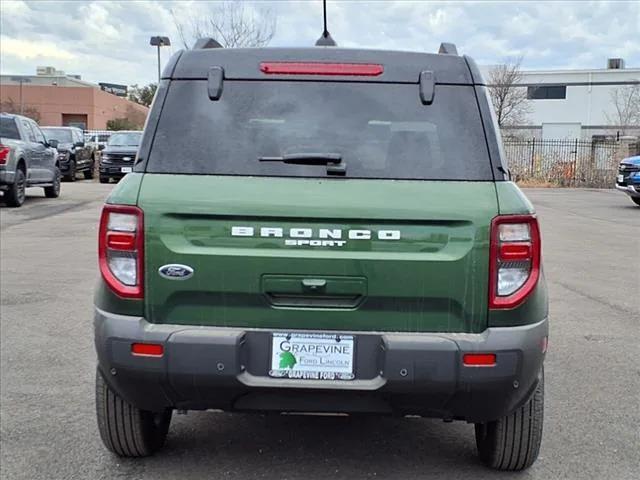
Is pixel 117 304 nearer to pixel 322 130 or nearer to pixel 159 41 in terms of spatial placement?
pixel 322 130

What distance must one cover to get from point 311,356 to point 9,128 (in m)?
14.9

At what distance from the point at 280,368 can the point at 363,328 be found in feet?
1.22

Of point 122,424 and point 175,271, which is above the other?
point 175,271

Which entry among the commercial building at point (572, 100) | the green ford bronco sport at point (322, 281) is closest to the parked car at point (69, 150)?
the green ford bronco sport at point (322, 281)

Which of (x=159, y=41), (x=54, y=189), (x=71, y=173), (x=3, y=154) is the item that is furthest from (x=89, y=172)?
(x=3, y=154)

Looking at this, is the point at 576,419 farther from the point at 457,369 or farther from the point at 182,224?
the point at 182,224

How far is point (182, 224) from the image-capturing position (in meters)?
2.90

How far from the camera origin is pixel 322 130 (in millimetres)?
3127

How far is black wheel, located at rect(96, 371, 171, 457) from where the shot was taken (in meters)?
3.40

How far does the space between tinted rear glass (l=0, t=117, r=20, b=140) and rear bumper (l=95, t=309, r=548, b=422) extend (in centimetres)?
1431

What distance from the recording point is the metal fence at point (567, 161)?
99.0 feet

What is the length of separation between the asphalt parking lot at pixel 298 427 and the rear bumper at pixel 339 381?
0.72 metres

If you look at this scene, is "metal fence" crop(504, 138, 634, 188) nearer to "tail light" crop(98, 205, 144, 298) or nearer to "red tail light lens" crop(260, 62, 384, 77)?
"red tail light lens" crop(260, 62, 384, 77)

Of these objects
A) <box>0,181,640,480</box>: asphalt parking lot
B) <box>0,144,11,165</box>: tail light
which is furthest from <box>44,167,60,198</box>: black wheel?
<box>0,181,640,480</box>: asphalt parking lot
